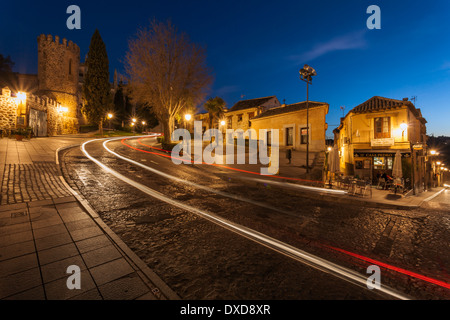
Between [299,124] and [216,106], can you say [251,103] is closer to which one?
[216,106]

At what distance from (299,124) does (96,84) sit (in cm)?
3341

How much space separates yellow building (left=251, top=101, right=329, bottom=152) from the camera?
2264 centimetres

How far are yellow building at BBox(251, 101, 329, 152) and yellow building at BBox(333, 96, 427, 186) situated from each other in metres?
3.03

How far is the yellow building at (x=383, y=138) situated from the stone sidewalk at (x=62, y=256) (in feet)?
64.9

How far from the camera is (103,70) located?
3231cm

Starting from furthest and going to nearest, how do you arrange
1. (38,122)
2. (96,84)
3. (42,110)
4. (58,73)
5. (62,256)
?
1. (58,73)
2. (96,84)
3. (42,110)
4. (38,122)
5. (62,256)

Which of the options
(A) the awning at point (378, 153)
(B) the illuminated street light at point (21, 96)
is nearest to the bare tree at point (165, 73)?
(B) the illuminated street light at point (21, 96)

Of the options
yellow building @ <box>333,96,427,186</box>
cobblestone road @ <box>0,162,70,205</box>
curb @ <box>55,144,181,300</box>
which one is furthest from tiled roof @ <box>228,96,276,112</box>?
curb @ <box>55,144,181,300</box>

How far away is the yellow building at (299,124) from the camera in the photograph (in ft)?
74.3

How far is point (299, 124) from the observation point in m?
24.3

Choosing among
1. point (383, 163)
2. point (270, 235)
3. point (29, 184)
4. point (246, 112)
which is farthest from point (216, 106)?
point (270, 235)

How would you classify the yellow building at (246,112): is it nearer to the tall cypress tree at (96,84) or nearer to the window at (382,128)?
the window at (382,128)
